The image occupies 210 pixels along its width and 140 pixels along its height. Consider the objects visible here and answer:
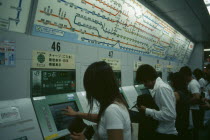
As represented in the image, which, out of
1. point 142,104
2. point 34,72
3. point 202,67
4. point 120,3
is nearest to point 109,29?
point 120,3

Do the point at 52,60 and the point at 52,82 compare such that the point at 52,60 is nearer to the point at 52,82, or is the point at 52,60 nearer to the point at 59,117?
the point at 52,82

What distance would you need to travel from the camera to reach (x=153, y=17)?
10.2ft

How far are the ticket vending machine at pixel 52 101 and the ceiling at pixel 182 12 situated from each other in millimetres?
1951

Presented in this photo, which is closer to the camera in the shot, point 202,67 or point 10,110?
point 10,110

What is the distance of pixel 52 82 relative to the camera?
1504 mm

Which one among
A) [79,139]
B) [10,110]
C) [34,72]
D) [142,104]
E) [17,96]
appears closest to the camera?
[79,139]

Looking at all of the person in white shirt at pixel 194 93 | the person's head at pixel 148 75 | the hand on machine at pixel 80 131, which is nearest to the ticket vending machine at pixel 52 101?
the hand on machine at pixel 80 131

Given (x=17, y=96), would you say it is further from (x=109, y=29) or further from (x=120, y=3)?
(x=120, y=3)

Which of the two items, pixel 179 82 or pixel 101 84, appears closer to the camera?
pixel 101 84

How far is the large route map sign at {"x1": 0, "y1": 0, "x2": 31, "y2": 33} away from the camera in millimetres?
1182

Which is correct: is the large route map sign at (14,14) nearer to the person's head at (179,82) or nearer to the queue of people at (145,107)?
the queue of people at (145,107)

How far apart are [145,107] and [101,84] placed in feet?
3.25

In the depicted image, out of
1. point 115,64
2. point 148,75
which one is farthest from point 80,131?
point 115,64

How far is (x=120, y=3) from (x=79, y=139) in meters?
1.86
